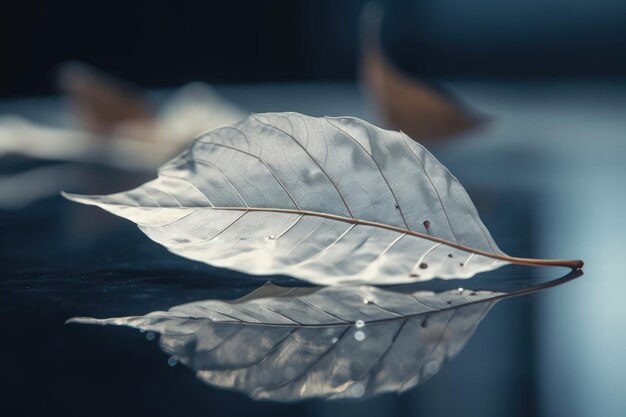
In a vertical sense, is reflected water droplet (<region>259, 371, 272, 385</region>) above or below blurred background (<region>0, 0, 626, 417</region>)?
below

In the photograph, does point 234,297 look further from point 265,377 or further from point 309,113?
point 309,113

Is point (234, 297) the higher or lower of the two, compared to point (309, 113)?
lower

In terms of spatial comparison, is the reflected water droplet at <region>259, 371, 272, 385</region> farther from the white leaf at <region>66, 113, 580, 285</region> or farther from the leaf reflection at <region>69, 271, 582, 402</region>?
the white leaf at <region>66, 113, 580, 285</region>

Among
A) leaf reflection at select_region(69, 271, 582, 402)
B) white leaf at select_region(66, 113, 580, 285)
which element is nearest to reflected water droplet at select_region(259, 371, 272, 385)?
leaf reflection at select_region(69, 271, 582, 402)

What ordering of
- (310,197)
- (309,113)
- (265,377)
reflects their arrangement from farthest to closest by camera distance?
1. (309,113)
2. (310,197)
3. (265,377)

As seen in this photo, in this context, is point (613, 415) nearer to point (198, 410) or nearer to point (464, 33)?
point (198, 410)

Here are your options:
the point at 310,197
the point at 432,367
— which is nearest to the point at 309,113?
the point at 310,197
